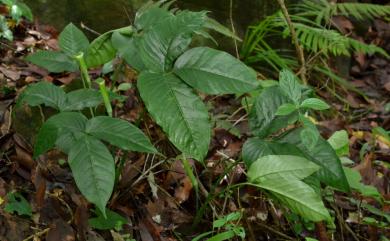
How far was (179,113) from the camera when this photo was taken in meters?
1.27

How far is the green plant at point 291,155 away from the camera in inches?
54.4

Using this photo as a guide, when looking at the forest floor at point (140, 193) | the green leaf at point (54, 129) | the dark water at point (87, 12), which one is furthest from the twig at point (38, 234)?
the dark water at point (87, 12)

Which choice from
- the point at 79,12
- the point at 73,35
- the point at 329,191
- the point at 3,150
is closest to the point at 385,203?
the point at 329,191

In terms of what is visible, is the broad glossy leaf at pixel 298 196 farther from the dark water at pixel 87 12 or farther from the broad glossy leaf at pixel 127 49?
the dark water at pixel 87 12

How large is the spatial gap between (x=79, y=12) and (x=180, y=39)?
152 centimetres

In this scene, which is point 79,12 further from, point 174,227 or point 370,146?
point 370,146

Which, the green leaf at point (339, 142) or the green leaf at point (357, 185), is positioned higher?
the green leaf at point (339, 142)

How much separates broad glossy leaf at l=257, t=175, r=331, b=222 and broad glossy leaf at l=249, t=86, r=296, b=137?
151 millimetres

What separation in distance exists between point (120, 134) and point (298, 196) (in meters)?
0.53

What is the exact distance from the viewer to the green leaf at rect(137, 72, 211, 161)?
1.25m

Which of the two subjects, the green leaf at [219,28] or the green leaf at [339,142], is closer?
the green leaf at [339,142]

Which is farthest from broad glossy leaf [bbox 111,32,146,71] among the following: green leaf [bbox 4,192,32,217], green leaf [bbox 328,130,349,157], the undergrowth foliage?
green leaf [bbox 328,130,349,157]

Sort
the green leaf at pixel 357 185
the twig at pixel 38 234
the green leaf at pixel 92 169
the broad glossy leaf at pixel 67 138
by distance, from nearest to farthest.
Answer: the green leaf at pixel 92 169, the broad glossy leaf at pixel 67 138, the twig at pixel 38 234, the green leaf at pixel 357 185

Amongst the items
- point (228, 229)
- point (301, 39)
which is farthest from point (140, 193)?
point (301, 39)
